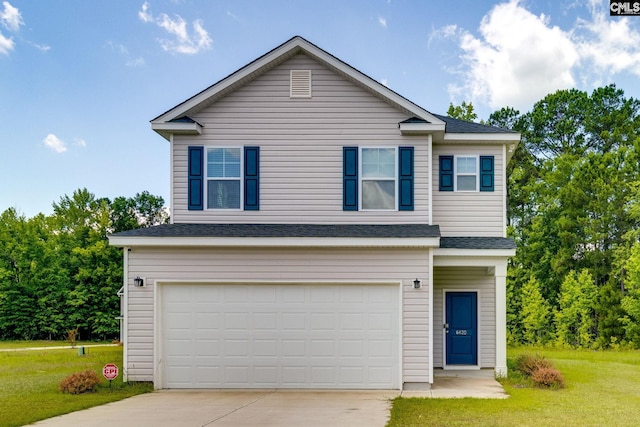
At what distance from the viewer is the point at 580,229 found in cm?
3369

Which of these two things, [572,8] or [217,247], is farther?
[572,8]

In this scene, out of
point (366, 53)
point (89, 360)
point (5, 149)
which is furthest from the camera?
point (5, 149)

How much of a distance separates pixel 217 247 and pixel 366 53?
14.8m

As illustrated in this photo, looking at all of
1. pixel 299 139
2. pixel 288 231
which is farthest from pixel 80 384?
pixel 299 139

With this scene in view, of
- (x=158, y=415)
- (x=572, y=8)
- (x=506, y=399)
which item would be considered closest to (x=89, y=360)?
(x=158, y=415)

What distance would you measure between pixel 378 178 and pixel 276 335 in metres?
4.40

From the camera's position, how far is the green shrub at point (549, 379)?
1388 cm

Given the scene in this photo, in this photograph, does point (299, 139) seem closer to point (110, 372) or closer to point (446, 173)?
point (446, 173)

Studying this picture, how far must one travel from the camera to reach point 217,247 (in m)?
14.3

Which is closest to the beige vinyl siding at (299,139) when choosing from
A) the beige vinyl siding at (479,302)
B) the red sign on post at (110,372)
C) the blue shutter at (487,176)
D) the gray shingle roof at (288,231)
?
the gray shingle roof at (288,231)

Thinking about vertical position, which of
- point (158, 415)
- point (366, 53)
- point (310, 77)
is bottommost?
point (158, 415)

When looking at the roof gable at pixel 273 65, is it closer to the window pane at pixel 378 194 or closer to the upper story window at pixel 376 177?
the upper story window at pixel 376 177

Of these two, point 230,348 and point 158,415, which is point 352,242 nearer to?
point 230,348

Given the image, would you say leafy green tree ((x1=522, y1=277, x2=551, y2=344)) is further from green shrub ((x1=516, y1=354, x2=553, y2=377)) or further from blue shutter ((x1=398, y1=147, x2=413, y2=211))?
blue shutter ((x1=398, y1=147, x2=413, y2=211))
